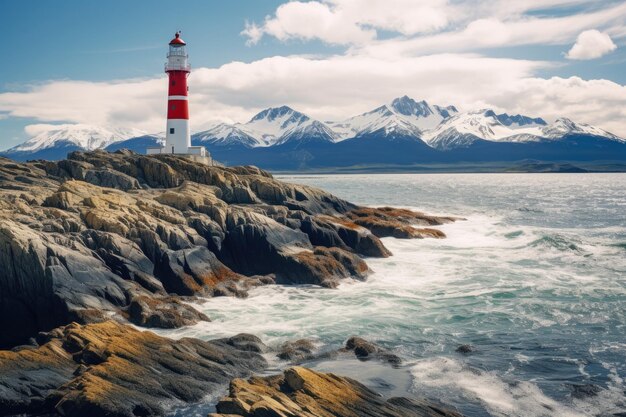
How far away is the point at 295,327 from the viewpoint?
1077 inches

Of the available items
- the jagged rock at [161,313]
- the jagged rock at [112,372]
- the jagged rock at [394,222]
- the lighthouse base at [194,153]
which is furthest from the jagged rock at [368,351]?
the lighthouse base at [194,153]

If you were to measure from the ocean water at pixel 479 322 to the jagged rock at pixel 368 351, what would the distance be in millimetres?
601

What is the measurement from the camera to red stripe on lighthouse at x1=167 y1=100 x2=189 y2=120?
6525 centimetres

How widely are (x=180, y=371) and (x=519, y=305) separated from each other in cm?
1922

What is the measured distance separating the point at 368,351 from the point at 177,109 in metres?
47.9

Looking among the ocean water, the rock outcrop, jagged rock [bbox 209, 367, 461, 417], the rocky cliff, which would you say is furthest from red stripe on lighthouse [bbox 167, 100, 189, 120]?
jagged rock [bbox 209, 367, 461, 417]

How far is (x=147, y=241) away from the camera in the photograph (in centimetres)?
3284

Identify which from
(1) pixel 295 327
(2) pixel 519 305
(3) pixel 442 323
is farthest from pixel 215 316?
(2) pixel 519 305

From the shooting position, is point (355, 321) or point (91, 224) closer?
point (355, 321)

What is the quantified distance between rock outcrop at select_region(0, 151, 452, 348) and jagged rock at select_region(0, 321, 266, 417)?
15.1 feet

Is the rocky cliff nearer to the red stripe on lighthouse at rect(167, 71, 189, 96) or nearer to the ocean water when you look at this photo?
the ocean water

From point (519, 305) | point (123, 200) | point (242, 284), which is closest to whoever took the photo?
point (519, 305)

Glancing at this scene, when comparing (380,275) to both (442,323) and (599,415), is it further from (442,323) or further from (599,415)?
(599,415)

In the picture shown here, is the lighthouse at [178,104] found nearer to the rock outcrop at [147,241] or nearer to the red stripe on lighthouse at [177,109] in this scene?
the red stripe on lighthouse at [177,109]
